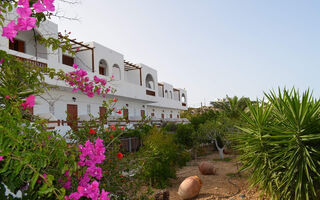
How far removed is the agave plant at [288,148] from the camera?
5.34 metres

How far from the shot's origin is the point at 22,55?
532 inches

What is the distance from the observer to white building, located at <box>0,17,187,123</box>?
15.3 m

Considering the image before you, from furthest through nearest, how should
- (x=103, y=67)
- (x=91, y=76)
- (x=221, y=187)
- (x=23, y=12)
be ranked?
(x=103, y=67) → (x=91, y=76) → (x=221, y=187) → (x=23, y=12)

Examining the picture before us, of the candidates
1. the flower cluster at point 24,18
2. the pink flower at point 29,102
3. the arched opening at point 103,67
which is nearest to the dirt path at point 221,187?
the pink flower at point 29,102

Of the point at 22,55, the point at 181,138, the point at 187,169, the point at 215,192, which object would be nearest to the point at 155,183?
the point at 215,192

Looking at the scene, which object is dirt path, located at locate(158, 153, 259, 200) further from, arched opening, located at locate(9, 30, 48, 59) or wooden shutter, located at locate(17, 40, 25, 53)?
wooden shutter, located at locate(17, 40, 25, 53)

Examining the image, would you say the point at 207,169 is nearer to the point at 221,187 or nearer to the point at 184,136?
the point at 221,187

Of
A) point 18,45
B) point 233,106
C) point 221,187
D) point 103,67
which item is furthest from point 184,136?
point 18,45

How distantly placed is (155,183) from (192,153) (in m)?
7.80

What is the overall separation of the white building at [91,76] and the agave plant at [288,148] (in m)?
5.92

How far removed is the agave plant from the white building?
233 inches

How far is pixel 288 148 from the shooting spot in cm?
545

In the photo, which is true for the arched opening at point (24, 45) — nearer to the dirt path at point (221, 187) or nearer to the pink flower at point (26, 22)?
the dirt path at point (221, 187)

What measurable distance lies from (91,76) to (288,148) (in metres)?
16.2
